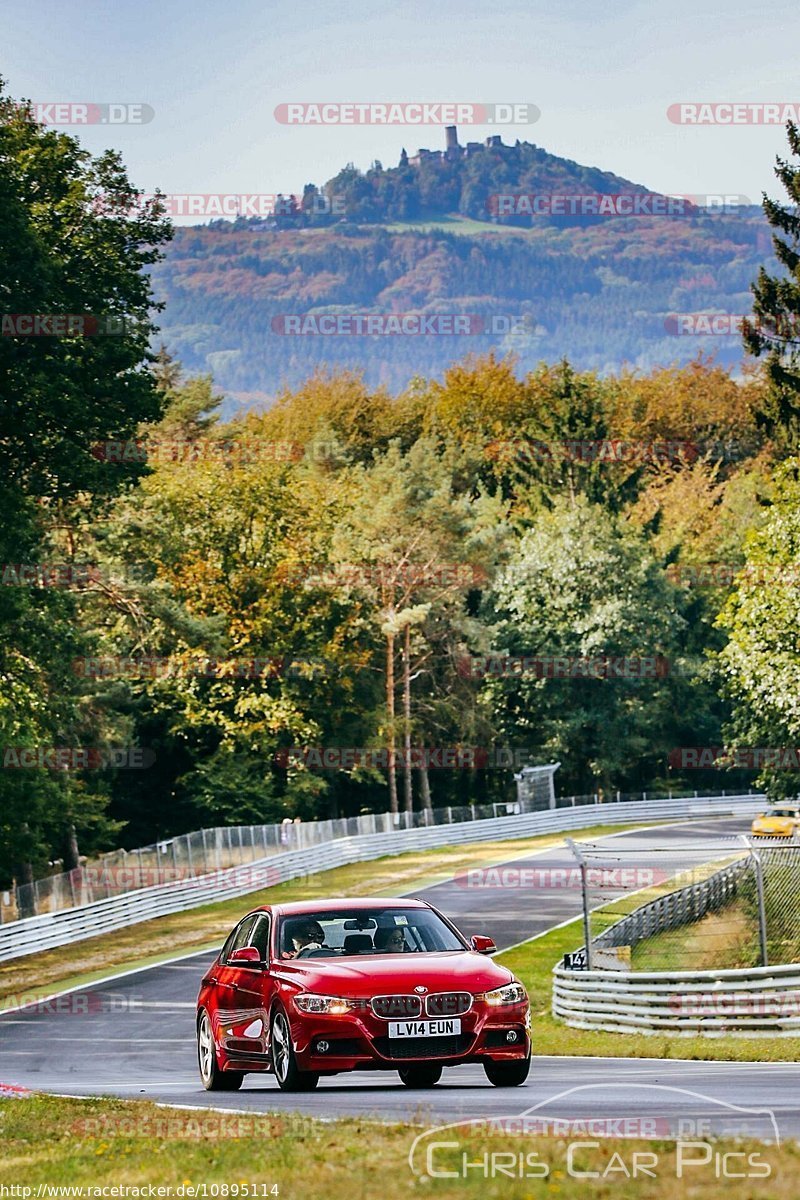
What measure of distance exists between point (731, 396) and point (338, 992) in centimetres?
10176

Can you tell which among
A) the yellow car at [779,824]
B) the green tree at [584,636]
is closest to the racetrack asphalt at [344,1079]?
the yellow car at [779,824]

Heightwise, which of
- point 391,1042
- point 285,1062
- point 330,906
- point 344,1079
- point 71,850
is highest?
point 330,906

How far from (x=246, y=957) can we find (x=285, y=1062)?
1.25m

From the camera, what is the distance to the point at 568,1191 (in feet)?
23.9

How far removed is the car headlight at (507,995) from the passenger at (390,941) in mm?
1106

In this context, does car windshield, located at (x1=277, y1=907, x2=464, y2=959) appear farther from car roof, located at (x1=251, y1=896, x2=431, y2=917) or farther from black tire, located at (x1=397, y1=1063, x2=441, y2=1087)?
black tire, located at (x1=397, y1=1063, x2=441, y2=1087)

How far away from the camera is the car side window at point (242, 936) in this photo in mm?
14641

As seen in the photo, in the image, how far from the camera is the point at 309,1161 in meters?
8.94

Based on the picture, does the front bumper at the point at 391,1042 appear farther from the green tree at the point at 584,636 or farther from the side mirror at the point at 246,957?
the green tree at the point at 584,636

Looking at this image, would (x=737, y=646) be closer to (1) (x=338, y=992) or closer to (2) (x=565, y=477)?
(1) (x=338, y=992)

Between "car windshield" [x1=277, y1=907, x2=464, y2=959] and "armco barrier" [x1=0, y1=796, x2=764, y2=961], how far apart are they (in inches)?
1066

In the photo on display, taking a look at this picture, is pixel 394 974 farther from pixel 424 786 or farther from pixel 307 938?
pixel 424 786

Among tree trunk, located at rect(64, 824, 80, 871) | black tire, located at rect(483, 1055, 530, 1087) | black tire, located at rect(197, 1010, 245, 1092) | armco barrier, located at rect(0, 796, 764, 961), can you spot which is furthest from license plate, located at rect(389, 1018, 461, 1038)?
tree trunk, located at rect(64, 824, 80, 871)

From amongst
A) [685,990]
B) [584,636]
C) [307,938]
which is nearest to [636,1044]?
[685,990]
